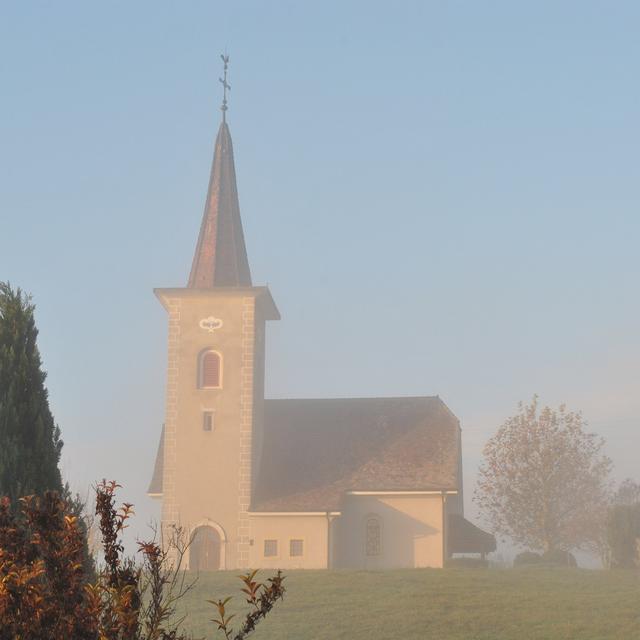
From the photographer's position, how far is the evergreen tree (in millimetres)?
15688

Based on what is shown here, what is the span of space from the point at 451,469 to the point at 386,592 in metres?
A: 14.9

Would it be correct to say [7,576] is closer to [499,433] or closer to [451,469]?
[451,469]

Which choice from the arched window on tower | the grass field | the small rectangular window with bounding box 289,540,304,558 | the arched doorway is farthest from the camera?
the arched window on tower

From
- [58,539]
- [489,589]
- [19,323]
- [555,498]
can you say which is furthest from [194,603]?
[555,498]

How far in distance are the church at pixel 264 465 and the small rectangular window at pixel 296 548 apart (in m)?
0.06

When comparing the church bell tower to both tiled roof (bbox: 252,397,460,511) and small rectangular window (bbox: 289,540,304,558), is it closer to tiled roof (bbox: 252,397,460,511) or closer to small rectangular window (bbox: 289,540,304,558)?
tiled roof (bbox: 252,397,460,511)

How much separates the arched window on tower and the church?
5cm

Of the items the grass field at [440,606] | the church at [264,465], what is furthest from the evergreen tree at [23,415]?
the church at [264,465]

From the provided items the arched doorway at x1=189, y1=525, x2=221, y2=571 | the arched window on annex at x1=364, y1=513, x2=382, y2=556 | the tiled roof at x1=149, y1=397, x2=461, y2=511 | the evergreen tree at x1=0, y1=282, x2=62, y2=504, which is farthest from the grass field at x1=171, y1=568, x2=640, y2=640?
the evergreen tree at x1=0, y1=282, x2=62, y2=504

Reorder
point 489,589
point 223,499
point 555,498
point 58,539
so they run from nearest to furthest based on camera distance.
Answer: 1. point 58,539
2. point 489,589
3. point 223,499
4. point 555,498

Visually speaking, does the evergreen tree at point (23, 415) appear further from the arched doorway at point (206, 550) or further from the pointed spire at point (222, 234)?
the pointed spire at point (222, 234)

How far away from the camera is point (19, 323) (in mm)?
16172

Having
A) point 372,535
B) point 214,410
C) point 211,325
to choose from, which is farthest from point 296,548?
point 211,325

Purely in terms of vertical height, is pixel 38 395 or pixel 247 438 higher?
pixel 247 438
